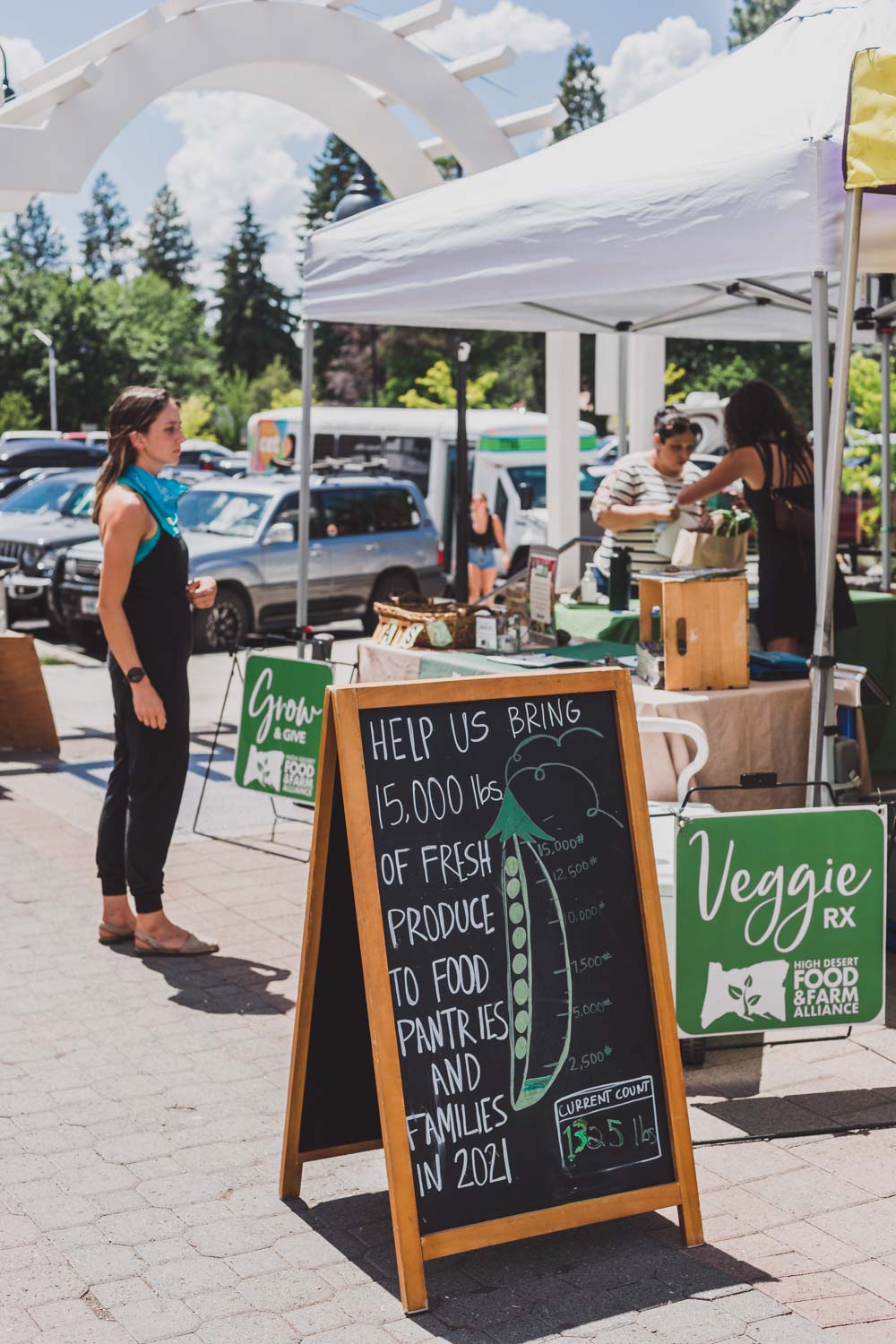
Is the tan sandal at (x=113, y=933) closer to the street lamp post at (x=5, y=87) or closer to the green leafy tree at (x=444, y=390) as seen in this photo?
the street lamp post at (x=5, y=87)

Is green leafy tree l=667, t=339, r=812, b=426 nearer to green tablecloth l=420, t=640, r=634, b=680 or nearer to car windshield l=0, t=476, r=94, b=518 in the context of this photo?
car windshield l=0, t=476, r=94, b=518

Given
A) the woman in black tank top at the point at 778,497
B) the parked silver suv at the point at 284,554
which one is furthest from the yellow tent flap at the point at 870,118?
the parked silver suv at the point at 284,554

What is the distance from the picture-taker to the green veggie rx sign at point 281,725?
6820 millimetres

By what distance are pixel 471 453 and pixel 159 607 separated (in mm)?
16237

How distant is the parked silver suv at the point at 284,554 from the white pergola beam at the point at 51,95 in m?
5.06

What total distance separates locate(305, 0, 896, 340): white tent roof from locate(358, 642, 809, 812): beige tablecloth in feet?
4.70

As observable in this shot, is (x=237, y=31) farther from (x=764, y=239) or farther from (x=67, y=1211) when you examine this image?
(x=67, y=1211)

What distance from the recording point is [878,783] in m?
7.12

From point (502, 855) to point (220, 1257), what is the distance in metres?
1.12

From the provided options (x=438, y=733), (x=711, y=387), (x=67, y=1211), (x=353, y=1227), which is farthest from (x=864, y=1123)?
(x=711, y=387)

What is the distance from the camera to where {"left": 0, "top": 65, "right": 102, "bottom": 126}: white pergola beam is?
9617mm

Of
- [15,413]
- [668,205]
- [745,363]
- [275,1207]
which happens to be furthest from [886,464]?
[15,413]

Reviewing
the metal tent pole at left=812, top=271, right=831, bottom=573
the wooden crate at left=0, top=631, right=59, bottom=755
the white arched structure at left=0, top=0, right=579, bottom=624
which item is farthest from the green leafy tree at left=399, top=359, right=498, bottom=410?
the metal tent pole at left=812, top=271, right=831, bottom=573

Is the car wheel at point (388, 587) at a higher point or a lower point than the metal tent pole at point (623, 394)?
lower
